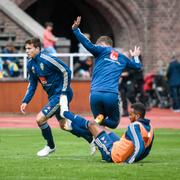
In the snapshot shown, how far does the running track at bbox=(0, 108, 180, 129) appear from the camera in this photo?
26016mm

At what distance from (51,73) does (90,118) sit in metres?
12.0

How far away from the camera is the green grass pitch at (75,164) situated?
13062 millimetres

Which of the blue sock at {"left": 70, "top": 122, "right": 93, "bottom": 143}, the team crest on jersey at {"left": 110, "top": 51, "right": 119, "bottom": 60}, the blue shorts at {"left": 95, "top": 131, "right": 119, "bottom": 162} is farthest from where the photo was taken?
the team crest on jersey at {"left": 110, "top": 51, "right": 119, "bottom": 60}

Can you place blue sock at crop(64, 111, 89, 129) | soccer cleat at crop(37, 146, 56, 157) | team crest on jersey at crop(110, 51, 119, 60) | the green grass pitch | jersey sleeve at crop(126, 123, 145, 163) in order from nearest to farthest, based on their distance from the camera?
the green grass pitch → jersey sleeve at crop(126, 123, 145, 163) → blue sock at crop(64, 111, 89, 129) → team crest on jersey at crop(110, 51, 119, 60) → soccer cleat at crop(37, 146, 56, 157)

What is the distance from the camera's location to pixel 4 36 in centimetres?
3195

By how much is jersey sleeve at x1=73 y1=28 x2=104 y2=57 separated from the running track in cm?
966

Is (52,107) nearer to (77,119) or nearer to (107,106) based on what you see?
(107,106)

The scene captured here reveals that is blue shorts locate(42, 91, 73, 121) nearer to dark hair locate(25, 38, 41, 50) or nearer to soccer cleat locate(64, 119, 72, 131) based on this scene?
soccer cleat locate(64, 119, 72, 131)

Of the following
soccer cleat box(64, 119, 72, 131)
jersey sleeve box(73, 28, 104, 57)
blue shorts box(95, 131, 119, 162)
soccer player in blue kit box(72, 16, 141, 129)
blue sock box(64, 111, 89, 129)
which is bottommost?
blue shorts box(95, 131, 119, 162)

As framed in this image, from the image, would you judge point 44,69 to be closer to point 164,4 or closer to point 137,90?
point 137,90

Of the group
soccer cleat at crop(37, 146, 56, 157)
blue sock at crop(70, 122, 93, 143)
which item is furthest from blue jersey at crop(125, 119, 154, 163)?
soccer cleat at crop(37, 146, 56, 157)

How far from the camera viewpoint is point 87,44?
1570cm

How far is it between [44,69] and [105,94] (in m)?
1.13

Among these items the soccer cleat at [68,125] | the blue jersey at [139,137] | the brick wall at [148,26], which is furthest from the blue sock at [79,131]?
the brick wall at [148,26]
